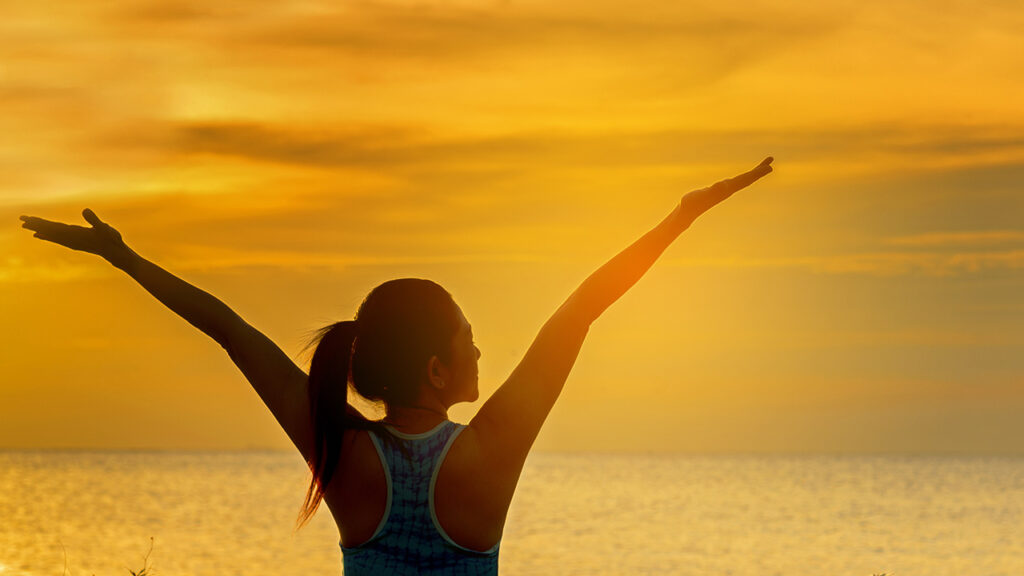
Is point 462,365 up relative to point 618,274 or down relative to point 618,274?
down

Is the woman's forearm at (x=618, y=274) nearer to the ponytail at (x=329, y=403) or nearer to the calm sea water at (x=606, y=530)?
the ponytail at (x=329, y=403)

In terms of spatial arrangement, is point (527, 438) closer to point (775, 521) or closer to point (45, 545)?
point (45, 545)

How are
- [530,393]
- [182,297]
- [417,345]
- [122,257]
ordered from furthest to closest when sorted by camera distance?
[122,257], [182,297], [417,345], [530,393]

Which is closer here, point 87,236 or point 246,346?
point 246,346

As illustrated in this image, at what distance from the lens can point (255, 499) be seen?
84.5 meters

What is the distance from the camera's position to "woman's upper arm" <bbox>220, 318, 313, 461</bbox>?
123 inches

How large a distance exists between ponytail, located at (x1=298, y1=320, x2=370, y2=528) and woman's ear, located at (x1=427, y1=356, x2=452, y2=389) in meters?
0.18

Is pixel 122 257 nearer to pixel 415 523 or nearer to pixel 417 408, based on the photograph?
pixel 417 408

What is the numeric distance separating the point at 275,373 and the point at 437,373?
1.32 feet

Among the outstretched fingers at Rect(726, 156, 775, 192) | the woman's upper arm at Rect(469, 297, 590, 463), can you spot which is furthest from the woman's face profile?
the outstretched fingers at Rect(726, 156, 775, 192)

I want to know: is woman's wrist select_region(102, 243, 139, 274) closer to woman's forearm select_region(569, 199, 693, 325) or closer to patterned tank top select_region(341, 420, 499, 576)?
patterned tank top select_region(341, 420, 499, 576)

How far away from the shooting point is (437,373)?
3049mm

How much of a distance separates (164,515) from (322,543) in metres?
21.5

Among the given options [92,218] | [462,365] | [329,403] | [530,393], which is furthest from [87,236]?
[530,393]
